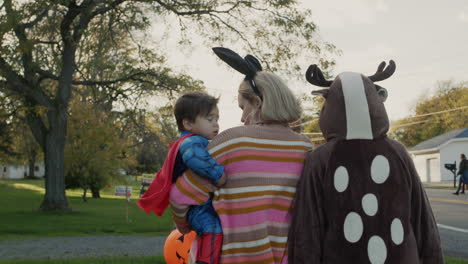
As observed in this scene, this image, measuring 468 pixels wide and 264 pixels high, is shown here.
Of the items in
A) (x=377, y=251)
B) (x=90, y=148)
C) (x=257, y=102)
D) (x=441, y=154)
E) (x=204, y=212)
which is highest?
(x=441, y=154)

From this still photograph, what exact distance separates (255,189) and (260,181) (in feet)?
0.15

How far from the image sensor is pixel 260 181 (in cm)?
284

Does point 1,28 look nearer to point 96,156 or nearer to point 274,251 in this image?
point 96,156

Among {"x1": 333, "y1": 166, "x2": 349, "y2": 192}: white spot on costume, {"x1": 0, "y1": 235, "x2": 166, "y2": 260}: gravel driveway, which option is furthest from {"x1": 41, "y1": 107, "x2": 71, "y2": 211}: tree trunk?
{"x1": 333, "y1": 166, "x2": 349, "y2": 192}: white spot on costume

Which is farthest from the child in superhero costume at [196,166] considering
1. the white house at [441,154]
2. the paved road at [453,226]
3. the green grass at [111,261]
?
the white house at [441,154]

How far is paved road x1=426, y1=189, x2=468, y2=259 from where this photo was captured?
891 centimetres

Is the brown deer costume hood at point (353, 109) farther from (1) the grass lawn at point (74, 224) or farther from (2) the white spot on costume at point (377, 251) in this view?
(1) the grass lawn at point (74, 224)

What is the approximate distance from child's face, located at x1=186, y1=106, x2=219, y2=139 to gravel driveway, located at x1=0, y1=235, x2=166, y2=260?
5.80 m

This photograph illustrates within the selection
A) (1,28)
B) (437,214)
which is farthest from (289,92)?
(1,28)

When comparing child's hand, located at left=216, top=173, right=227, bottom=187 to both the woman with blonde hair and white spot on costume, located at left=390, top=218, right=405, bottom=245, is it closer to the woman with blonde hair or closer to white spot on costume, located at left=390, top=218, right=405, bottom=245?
the woman with blonde hair

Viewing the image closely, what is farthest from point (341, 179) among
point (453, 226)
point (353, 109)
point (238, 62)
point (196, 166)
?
point (453, 226)

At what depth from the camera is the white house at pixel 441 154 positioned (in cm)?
5009

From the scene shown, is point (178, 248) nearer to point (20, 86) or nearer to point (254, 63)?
point (254, 63)

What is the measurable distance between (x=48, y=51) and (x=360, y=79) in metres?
18.1
